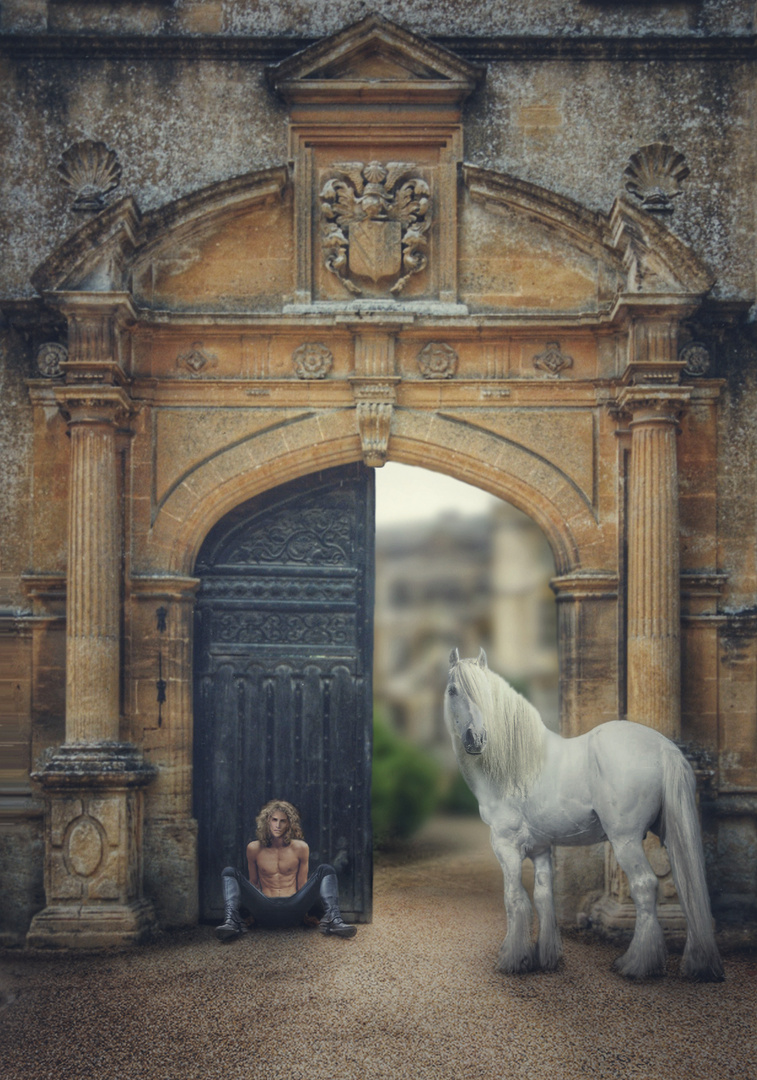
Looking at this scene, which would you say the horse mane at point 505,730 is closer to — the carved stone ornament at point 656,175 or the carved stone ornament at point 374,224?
the carved stone ornament at point 374,224

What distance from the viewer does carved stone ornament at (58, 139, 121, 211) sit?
279 inches

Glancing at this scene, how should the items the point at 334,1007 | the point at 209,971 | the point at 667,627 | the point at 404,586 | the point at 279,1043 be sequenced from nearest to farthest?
the point at 279,1043 < the point at 334,1007 < the point at 209,971 < the point at 667,627 < the point at 404,586

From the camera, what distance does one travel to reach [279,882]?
6.36 meters

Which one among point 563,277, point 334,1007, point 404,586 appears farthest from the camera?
point 404,586

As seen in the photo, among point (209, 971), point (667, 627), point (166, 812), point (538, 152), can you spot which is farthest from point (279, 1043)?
point (538, 152)

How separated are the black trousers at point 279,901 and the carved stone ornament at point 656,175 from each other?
5.03 meters

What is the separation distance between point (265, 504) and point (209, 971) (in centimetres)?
310

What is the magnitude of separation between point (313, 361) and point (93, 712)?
273 centimetres

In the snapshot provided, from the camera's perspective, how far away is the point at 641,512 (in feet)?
21.4

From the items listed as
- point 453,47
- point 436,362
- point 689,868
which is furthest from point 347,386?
point 689,868

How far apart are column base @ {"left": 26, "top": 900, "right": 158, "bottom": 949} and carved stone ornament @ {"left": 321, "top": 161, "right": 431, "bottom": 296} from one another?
4.33 metres

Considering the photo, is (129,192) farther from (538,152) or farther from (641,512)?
(641,512)

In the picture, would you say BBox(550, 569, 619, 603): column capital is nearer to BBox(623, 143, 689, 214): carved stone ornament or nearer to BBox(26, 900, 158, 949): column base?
BBox(623, 143, 689, 214): carved stone ornament

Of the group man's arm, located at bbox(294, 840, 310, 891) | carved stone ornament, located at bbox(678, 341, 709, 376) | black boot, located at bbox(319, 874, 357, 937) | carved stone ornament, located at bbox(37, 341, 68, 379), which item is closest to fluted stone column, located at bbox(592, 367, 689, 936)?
carved stone ornament, located at bbox(678, 341, 709, 376)
